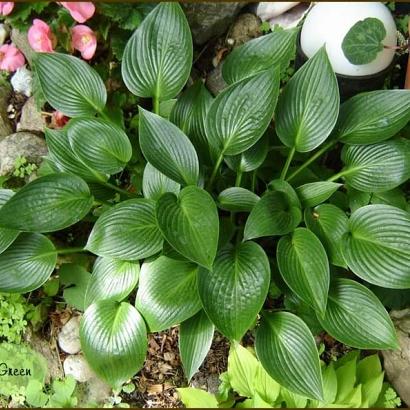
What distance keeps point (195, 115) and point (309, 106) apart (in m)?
0.38

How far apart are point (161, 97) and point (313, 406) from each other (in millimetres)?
1112

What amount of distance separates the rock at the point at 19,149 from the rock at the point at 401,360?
150 cm

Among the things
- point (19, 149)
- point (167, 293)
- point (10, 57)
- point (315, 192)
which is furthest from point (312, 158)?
point (10, 57)

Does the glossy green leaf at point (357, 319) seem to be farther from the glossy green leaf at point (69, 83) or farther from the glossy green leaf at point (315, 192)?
the glossy green leaf at point (69, 83)

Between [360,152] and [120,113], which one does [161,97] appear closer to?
[120,113]

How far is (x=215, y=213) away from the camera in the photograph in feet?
4.93

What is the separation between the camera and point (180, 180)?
1657 millimetres

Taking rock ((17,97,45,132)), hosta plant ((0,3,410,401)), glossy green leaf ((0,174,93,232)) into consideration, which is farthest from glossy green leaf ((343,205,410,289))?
rock ((17,97,45,132))

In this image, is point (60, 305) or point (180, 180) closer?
point (180, 180)

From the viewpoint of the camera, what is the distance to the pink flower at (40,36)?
1975 mm

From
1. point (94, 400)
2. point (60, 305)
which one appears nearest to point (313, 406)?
point (94, 400)

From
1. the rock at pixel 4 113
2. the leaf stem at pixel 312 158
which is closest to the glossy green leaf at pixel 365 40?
the leaf stem at pixel 312 158

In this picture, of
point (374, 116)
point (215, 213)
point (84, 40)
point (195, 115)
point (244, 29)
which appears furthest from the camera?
point (244, 29)

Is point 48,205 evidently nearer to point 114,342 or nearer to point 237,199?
point 114,342
